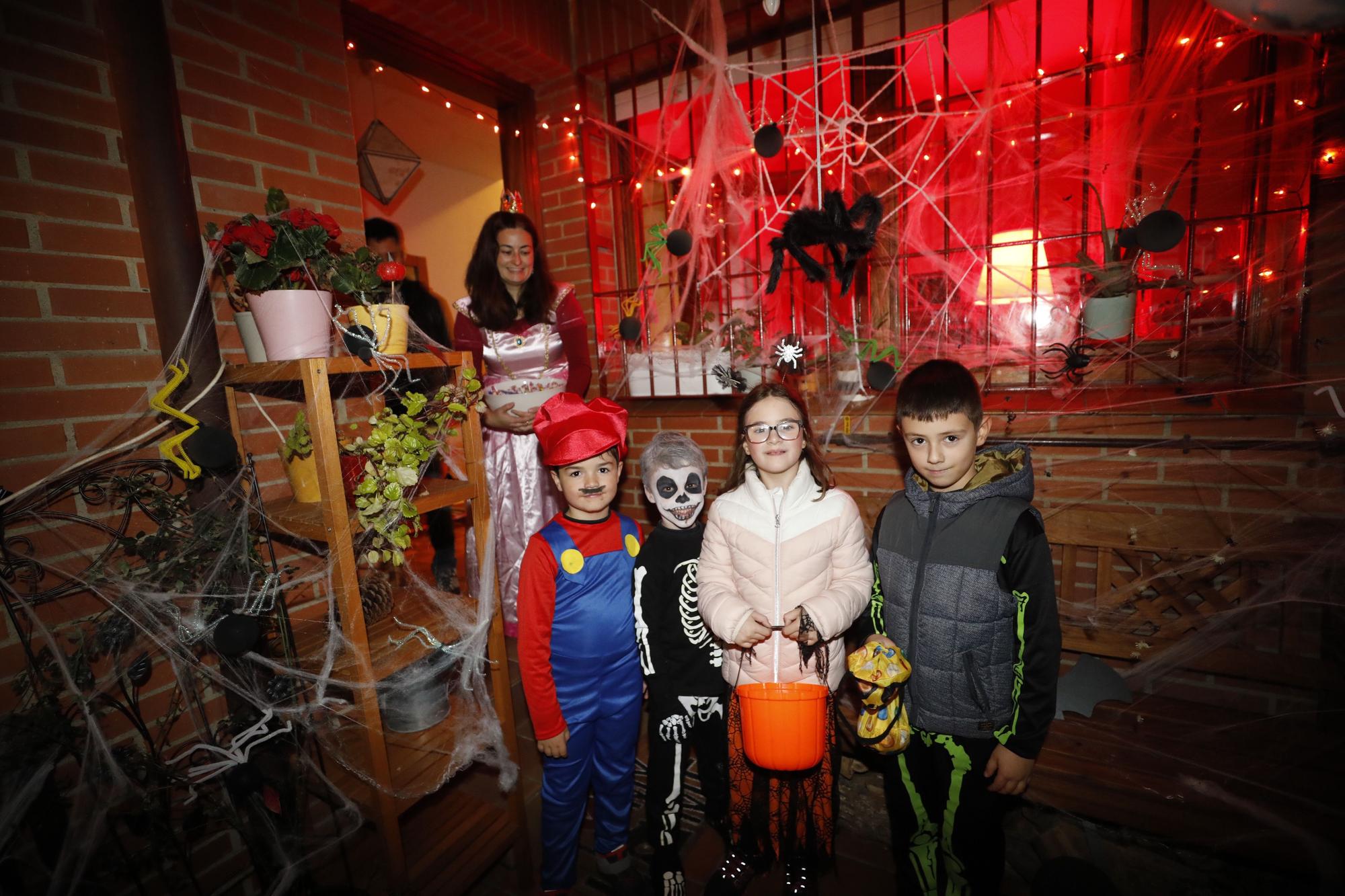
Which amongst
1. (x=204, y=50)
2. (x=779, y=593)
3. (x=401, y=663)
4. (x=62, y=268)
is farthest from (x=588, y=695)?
(x=204, y=50)

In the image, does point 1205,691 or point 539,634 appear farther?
point 1205,691

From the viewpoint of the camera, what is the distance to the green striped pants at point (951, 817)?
1.57 meters

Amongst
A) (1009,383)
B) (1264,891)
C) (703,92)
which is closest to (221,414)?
(703,92)

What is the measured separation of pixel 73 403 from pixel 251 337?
483mm

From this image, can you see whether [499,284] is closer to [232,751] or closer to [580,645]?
[580,645]

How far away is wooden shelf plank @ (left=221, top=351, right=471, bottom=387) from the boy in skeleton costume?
70 cm

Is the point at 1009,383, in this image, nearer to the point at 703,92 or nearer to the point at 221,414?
the point at 703,92

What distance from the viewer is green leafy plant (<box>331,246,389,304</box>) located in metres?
1.62

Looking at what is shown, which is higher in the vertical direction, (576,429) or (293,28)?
(293,28)

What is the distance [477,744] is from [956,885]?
4.92 feet

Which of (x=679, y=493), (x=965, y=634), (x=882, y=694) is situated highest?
(x=679, y=493)

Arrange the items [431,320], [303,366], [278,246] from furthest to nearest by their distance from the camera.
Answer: [431,320] → [278,246] → [303,366]

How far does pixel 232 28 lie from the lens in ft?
6.12

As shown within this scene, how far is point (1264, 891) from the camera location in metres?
1.70
